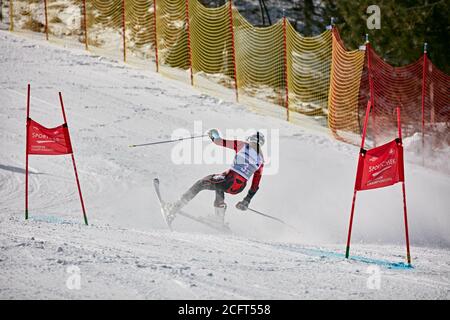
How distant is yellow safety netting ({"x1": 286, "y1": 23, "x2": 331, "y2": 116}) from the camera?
63.4 feet

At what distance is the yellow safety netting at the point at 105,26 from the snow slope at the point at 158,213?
1.36m

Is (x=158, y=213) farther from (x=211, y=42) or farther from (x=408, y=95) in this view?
(x=211, y=42)

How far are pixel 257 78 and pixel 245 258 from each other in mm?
12905

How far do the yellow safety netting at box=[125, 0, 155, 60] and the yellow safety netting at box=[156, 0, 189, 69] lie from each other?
0.79 m

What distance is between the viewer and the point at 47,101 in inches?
683

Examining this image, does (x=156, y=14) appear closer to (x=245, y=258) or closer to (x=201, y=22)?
(x=201, y=22)

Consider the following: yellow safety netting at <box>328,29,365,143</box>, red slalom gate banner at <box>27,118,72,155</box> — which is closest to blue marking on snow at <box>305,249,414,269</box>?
red slalom gate banner at <box>27,118,72,155</box>

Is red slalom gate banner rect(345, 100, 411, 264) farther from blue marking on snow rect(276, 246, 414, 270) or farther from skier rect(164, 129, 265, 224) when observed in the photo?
skier rect(164, 129, 265, 224)

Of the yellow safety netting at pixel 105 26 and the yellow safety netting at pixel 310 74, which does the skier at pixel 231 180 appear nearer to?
the yellow safety netting at pixel 310 74

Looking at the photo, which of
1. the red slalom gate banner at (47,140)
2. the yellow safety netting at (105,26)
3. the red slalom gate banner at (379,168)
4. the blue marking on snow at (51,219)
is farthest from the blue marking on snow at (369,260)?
the yellow safety netting at (105,26)
